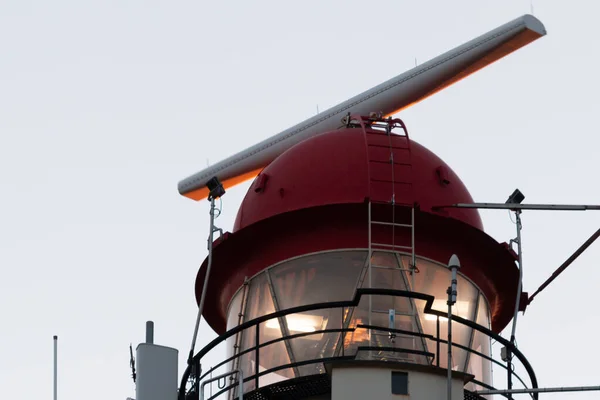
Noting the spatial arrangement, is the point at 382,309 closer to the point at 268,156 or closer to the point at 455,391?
the point at 455,391

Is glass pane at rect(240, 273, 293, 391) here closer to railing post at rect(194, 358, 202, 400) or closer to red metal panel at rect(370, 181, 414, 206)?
railing post at rect(194, 358, 202, 400)

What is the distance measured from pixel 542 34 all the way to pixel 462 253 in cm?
472

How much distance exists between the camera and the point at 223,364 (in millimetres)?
20734

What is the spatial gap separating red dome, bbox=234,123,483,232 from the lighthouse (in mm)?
22

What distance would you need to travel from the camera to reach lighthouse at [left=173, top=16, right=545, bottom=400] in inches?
766

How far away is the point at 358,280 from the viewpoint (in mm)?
20719

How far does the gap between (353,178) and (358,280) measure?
1806 mm

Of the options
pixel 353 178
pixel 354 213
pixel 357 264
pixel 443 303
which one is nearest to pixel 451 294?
pixel 443 303

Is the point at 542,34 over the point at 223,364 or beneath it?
over

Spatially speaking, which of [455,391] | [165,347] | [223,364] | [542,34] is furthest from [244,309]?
[542,34]

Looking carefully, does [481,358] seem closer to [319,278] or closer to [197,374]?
[319,278]

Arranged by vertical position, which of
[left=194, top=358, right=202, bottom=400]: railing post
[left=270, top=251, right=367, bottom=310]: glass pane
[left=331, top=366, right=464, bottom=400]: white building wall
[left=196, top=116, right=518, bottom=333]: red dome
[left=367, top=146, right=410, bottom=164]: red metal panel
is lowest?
[left=331, top=366, right=464, bottom=400]: white building wall

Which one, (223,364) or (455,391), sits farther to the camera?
(223,364)

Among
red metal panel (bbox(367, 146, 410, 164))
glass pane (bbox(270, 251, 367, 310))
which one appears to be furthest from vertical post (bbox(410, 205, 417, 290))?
red metal panel (bbox(367, 146, 410, 164))
